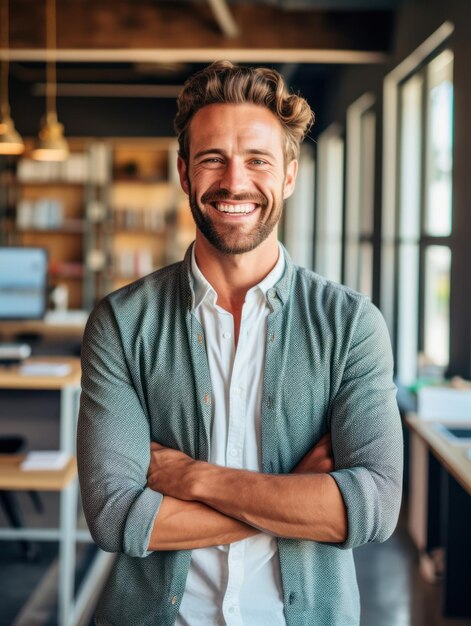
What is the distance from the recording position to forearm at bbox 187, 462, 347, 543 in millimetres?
1469

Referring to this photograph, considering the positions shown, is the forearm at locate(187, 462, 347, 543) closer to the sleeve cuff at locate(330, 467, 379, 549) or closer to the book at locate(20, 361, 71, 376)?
the sleeve cuff at locate(330, 467, 379, 549)

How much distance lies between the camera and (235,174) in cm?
151

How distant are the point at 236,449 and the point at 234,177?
49 cm

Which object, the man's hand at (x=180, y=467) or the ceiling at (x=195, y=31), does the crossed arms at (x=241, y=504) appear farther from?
the ceiling at (x=195, y=31)

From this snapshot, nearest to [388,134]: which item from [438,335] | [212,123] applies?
[438,335]

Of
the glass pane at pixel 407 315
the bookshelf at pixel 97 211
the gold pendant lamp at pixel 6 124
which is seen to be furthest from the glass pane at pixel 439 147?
the bookshelf at pixel 97 211

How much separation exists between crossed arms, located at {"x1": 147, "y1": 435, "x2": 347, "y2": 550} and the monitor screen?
3483 mm

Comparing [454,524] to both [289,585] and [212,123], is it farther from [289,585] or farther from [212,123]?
[212,123]

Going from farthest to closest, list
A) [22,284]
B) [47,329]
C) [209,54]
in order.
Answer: [47,329] < [209,54] < [22,284]

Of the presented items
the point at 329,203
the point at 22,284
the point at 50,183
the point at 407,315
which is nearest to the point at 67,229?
the point at 50,183

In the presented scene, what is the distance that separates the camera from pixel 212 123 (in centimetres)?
154

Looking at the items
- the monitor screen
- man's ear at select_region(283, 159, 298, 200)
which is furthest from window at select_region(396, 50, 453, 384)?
man's ear at select_region(283, 159, 298, 200)

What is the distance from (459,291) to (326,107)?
587 cm

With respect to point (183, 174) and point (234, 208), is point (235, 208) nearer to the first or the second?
point (234, 208)
